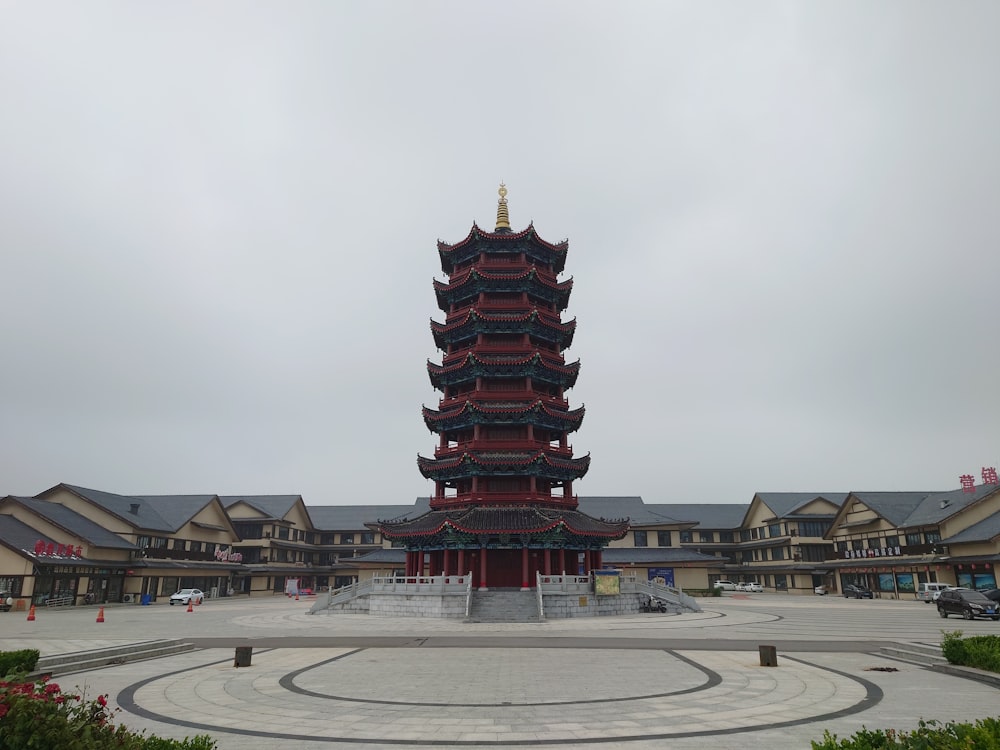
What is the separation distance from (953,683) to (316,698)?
17605mm

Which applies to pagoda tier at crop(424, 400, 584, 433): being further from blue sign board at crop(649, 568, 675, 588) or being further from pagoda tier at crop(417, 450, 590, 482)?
blue sign board at crop(649, 568, 675, 588)

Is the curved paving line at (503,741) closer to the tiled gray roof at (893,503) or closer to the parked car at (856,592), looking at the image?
the parked car at (856,592)

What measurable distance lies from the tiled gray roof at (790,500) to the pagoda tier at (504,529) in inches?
2029

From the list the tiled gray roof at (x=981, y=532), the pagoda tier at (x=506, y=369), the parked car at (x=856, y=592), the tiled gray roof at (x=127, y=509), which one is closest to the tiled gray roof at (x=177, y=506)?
the tiled gray roof at (x=127, y=509)

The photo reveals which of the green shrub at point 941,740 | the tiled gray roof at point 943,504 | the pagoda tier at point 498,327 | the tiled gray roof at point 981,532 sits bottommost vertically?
the green shrub at point 941,740

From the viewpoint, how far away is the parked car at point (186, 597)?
63.9m

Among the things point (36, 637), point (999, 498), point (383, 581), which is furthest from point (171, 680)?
point (999, 498)

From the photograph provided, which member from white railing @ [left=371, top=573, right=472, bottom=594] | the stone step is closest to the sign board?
white railing @ [left=371, top=573, right=472, bottom=594]

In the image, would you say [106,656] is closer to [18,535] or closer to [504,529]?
[504,529]

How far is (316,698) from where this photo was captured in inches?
613

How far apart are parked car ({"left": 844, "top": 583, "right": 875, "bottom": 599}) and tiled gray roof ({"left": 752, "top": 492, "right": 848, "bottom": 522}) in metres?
13.9

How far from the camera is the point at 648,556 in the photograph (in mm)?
78438

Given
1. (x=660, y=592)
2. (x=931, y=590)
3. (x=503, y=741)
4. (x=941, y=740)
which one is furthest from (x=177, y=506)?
(x=931, y=590)

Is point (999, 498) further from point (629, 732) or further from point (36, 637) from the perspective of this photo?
point (36, 637)
